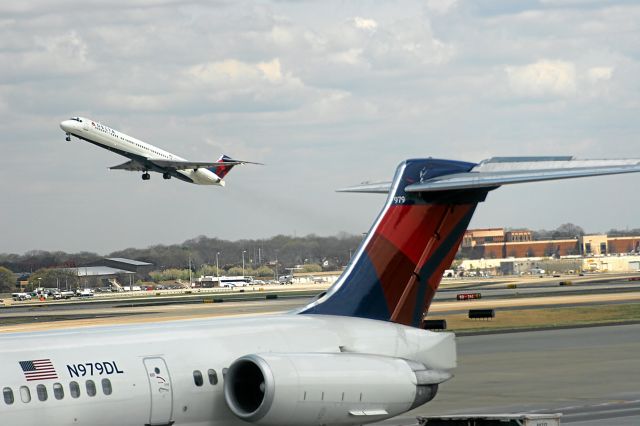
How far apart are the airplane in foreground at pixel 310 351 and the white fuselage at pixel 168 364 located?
18 mm

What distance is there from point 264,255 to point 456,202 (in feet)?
477

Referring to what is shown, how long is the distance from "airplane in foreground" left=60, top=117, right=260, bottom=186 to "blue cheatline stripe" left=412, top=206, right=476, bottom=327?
7929 cm

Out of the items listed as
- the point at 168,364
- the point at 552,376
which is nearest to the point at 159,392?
the point at 168,364

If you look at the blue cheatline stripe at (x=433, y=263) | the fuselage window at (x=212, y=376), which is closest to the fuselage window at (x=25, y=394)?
the fuselage window at (x=212, y=376)

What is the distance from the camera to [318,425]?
1669 cm

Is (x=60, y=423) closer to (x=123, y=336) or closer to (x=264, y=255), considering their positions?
(x=123, y=336)

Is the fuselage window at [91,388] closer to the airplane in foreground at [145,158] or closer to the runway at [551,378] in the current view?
the runway at [551,378]

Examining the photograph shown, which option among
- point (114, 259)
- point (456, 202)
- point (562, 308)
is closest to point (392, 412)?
point (456, 202)

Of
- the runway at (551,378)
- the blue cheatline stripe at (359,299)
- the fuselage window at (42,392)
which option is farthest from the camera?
the runway at (551,378)

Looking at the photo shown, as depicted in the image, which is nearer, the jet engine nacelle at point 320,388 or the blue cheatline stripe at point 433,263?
the jet engine nacelle at point 320,388

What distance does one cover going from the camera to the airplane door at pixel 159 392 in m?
16.1

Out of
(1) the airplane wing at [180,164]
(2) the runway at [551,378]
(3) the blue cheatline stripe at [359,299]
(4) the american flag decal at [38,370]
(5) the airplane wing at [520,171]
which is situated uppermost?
(1) the airplane wing at [180,164]

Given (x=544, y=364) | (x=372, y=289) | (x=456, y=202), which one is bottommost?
(x=544, y=364)

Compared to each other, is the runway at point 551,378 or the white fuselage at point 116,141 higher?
the white fuselage at point 116,141
